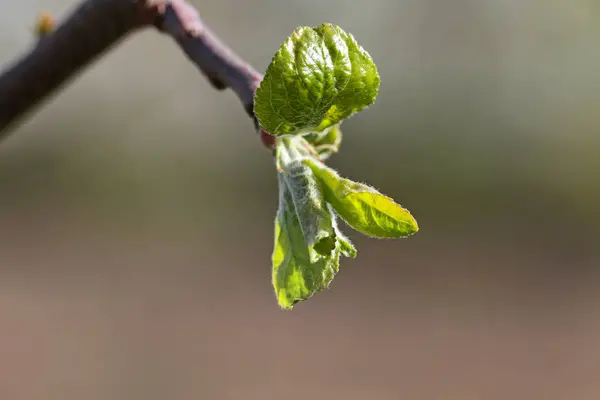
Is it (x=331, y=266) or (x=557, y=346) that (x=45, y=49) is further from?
(x=557, y=346)

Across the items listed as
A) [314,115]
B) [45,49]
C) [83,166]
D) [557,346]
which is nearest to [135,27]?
[45,49]

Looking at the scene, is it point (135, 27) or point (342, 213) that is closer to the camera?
point (342, 213)

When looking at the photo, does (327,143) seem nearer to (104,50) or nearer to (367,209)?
(367,209)

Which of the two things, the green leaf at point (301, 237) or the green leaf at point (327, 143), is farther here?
the green leaf at point (327, 143)

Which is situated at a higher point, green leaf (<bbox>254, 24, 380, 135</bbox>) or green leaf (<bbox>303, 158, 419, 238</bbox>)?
green leaf (<bbox>254, 24, 380, 135</bbox>)

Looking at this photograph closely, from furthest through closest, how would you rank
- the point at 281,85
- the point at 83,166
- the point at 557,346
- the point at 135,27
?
the point at 83,166 → the point at 557,346 → the point at 135,27 → the point at 281,85
